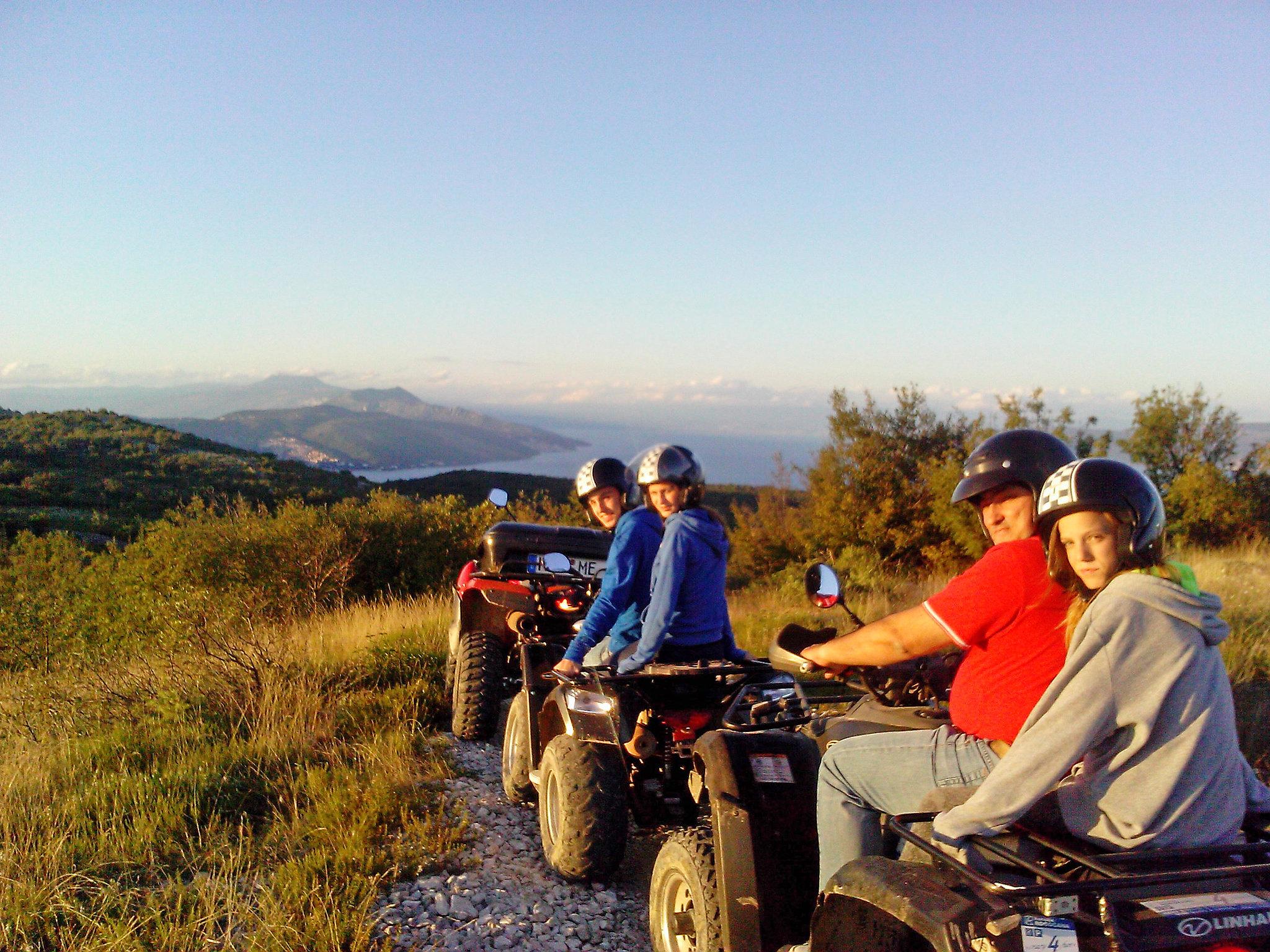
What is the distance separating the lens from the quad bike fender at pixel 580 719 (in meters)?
4.09

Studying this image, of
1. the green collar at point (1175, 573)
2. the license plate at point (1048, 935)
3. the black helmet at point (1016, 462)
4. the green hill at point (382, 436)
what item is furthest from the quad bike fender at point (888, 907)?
the green hill at point (382, 436)

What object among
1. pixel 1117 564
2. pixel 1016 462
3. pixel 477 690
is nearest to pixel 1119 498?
pixel 1117 564

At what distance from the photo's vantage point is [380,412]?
52.9 metres

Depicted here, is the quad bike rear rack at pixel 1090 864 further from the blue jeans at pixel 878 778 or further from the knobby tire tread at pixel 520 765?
the knobby tire tread at pixel 520 765

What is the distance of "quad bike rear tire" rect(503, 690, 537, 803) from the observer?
5152 millimetres

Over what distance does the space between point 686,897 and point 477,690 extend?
11.0ft

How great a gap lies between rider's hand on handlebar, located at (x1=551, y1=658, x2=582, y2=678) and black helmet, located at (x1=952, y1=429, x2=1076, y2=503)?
7.22 ft

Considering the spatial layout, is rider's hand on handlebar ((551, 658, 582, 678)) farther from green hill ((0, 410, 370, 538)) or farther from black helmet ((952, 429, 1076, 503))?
green hill ((0, 410, 370, 538))

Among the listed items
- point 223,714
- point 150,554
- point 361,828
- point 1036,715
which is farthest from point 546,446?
point 1036,715

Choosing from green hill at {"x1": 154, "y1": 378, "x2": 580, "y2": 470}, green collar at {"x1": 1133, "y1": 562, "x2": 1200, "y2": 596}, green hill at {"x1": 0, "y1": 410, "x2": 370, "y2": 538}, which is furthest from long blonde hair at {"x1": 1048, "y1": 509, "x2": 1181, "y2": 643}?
green hill at {"x1": 0, "y1": 410, "x2": 370, "y2": 538}

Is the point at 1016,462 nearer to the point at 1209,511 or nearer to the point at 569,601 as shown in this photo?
the point at 569,601

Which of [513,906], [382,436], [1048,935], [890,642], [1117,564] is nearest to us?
[1048,935]

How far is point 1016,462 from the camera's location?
9.61 ft

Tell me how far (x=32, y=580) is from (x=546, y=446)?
2336cm
